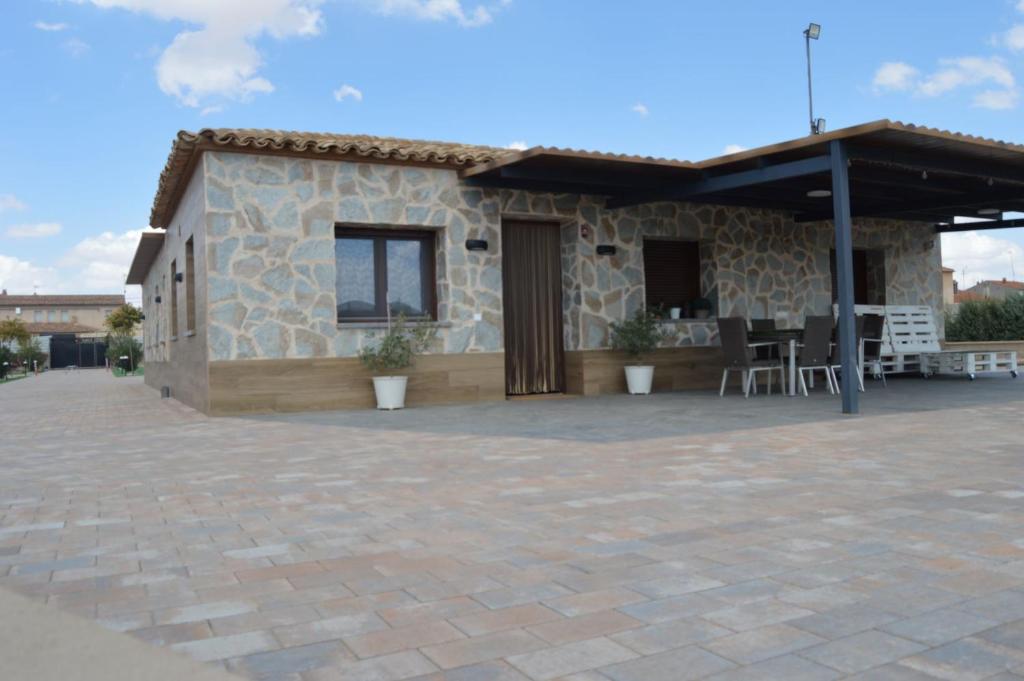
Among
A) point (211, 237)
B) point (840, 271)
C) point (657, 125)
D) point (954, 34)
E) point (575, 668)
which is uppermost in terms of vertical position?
point (954, 34)

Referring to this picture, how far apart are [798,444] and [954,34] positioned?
31.2 ft

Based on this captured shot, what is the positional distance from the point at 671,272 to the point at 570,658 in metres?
11.0

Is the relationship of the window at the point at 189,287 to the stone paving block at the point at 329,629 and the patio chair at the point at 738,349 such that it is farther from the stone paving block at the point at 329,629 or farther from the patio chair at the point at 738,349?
the stone paving block at the point at 329,629

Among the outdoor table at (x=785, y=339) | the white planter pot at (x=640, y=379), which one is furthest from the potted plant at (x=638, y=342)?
the outdoor table at (x=785, y=339)

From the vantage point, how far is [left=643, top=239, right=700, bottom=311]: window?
1258 cm

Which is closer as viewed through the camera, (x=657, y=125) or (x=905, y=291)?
(x=657, y=125)

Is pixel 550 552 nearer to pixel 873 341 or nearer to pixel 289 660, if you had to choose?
pixel 289 660

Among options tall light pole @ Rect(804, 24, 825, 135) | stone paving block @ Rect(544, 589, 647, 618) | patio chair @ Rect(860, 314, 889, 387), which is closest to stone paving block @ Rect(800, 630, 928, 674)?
stone paving block @ Rect(544, 589, 647, 618)

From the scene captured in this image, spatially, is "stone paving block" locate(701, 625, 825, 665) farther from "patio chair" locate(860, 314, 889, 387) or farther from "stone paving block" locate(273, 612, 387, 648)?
"patio chair" locate(860, 314, 889, 387)

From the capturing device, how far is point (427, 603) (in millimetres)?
2641

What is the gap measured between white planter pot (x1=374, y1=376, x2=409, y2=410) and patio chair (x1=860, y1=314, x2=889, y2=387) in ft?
20.3

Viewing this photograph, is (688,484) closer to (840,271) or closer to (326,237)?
(840,271)

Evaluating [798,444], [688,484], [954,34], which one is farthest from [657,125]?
[688,484]

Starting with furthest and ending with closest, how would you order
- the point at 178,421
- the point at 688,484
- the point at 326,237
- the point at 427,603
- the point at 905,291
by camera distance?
1. the point at 905,291
2. the point at 326,237
3. the point at 178,421
4. the point at 688,484
5. the point at 427,603
